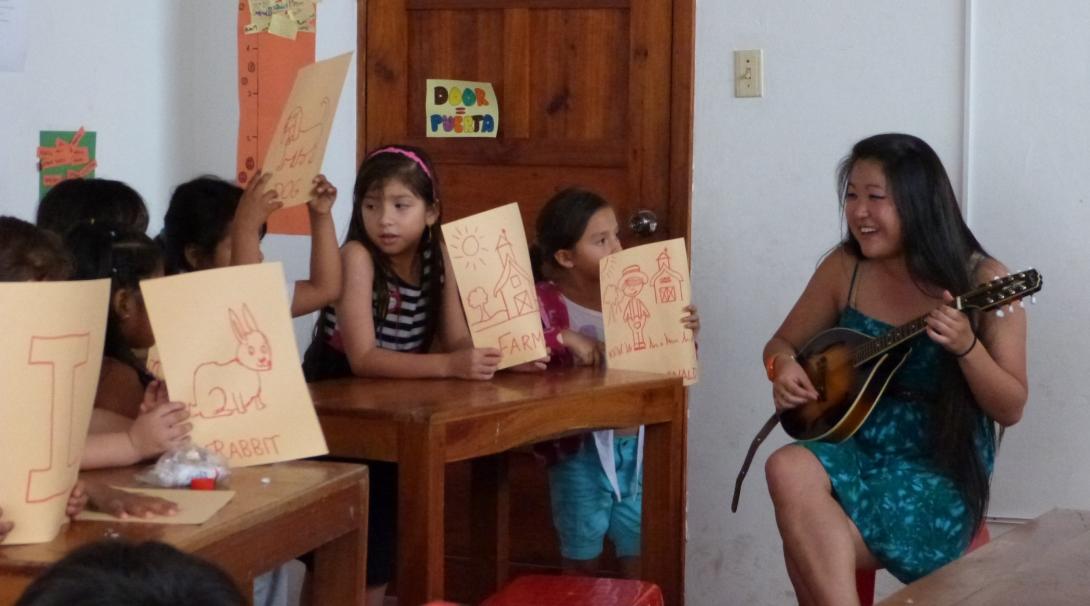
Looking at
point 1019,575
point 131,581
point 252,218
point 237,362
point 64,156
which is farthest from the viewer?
point 64,156

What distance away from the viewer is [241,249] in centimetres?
248

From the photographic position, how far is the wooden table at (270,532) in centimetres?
140

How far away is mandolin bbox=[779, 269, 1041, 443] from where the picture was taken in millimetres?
2594

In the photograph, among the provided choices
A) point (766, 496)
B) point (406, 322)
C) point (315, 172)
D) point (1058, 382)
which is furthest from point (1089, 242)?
point (315, 172)

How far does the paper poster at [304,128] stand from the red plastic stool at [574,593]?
759mm

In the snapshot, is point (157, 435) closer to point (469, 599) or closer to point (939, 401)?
point (939, 401)

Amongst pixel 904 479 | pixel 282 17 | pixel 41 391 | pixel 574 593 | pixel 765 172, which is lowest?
pixel 574 593

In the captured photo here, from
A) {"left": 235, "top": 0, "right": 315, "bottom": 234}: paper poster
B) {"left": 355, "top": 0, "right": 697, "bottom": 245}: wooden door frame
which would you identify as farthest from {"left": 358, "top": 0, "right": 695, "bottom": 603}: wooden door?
{"left": 235, "top": 0, "right": 315, "bottom": 234}: paper poster

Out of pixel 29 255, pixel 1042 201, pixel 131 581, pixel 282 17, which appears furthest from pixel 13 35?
pixel 131 581

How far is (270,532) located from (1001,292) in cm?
153

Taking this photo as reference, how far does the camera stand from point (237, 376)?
181 centimetres

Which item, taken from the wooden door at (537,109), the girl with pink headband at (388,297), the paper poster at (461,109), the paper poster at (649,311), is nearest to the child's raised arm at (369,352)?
the girl with pink headband at (388,297)

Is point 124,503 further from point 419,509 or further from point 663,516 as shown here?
point 663,516

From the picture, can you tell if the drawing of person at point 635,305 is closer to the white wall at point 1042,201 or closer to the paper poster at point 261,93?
the white wall at point 1042,201
